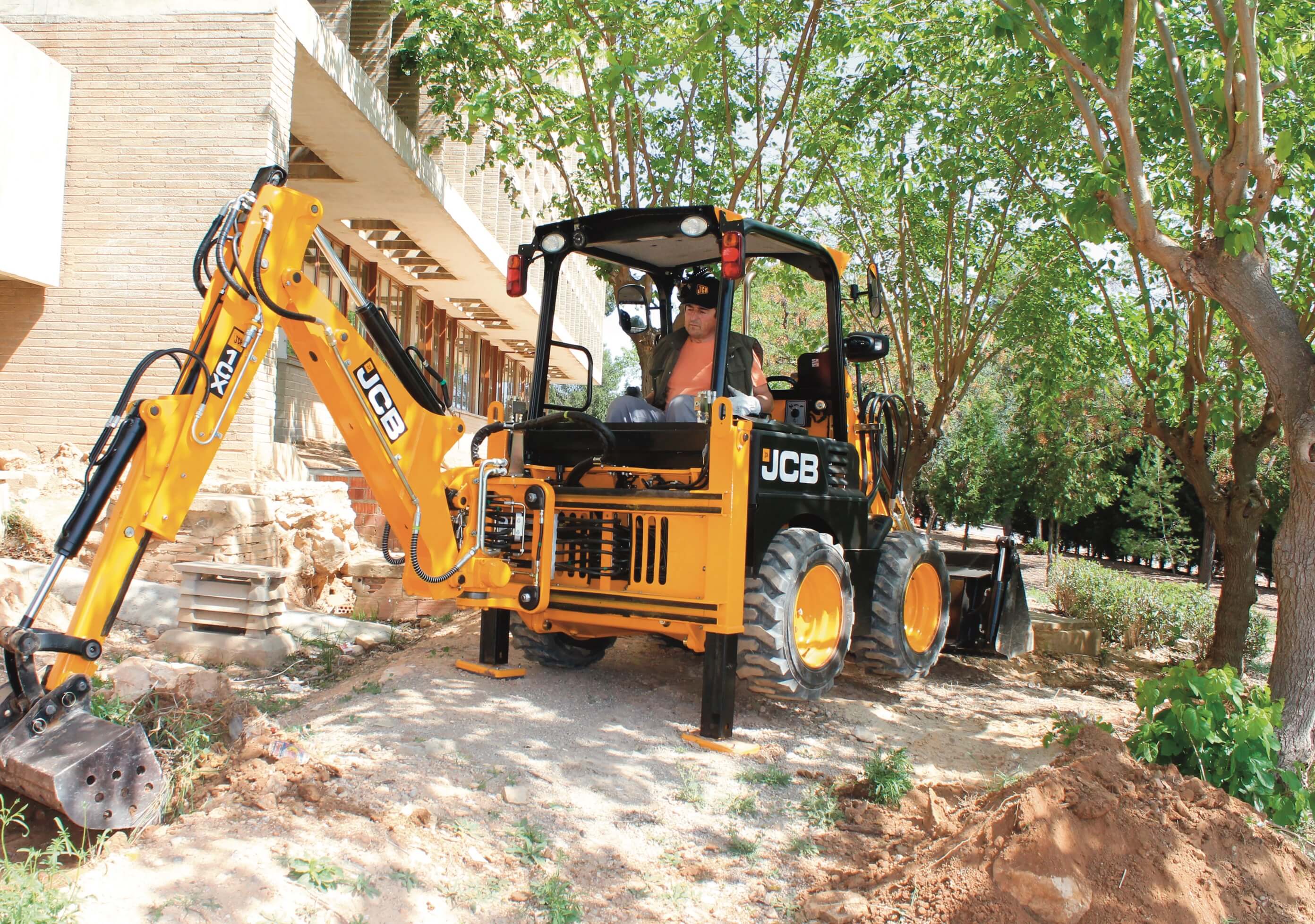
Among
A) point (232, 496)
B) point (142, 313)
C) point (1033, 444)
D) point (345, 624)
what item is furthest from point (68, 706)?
point (1033, 444)

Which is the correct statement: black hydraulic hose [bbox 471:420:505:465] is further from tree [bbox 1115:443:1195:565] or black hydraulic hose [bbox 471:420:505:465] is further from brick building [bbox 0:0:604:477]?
tree [bbox 1115:443:1195:565]

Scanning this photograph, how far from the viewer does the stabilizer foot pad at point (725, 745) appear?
5520 mm

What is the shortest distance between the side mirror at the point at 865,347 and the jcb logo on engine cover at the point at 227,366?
3.74 meters

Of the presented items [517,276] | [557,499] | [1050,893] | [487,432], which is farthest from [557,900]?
[517,276]

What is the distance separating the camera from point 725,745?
554 cm

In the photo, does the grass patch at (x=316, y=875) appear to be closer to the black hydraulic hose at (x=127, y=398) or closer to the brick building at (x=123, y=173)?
the black hydraulic hose at (x=127, y=398)

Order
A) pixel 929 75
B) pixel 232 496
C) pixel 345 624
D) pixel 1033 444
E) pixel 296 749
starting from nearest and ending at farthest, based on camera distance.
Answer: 1. pixel 296 749
2. pixel 345 624
3. pixel 232 496
4. pixel 929 75
5. pixel 1033 444

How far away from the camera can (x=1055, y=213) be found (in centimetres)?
1166

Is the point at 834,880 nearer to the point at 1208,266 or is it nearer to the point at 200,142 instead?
the point at 1208,266

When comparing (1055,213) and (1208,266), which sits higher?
(1055,213)

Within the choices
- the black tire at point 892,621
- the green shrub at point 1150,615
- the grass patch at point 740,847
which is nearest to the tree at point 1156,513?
the green shrub at point 1150,615

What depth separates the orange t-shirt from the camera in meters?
6.19

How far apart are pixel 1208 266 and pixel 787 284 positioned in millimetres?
6235

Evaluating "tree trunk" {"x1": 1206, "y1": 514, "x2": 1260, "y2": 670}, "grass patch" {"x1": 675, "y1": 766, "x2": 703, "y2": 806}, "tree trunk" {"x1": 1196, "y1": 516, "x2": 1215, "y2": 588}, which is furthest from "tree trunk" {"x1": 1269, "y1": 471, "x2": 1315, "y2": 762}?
"tree trunk" {"x1": 1196, "y1": 516, "x2": 1215, "y2": 588}
